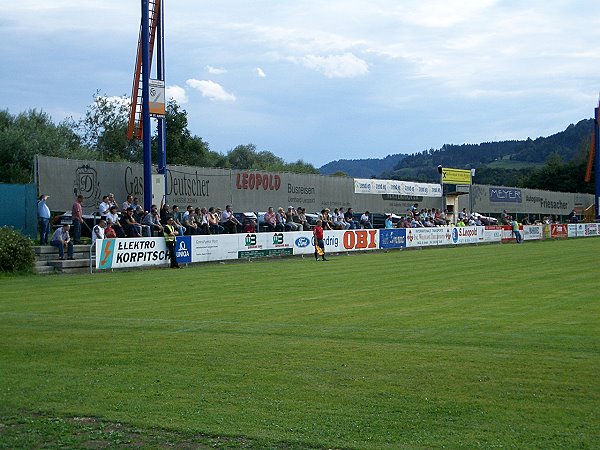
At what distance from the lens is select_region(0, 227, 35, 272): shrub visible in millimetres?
24750

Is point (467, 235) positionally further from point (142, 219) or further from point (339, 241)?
point (142, 219)

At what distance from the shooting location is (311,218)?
144 ft

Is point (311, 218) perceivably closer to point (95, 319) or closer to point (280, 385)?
point (95, 319)

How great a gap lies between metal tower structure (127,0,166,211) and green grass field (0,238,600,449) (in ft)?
49.7

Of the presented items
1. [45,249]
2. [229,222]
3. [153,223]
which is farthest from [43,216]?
[229,222]

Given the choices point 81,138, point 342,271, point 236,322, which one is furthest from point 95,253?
point 81,138

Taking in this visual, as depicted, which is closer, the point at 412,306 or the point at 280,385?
the point at 280,385

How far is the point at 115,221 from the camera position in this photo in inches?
1133

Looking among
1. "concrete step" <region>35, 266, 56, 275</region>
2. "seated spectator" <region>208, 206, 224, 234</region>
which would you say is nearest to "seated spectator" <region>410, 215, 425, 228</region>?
"seated spectator" <region>208, 206, 224, 234</region>

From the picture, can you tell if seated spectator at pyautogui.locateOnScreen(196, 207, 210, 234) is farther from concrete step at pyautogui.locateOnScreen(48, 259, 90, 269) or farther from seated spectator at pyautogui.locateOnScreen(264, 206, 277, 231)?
concrete step at pyautogui.locateOnScreen(48, 259, 90, 269)

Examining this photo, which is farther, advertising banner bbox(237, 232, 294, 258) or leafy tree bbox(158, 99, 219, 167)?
leafy tree bbox(158, 99, 219, 167)

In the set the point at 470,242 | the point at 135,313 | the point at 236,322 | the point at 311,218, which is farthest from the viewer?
the point at 470,242

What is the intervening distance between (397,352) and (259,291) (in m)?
9.06

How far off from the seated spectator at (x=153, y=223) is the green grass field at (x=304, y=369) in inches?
441
